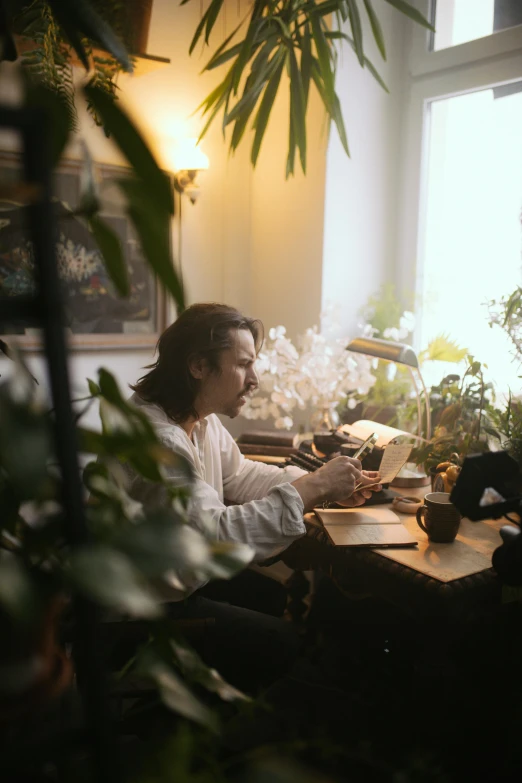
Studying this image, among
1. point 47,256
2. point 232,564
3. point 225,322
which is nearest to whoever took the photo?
point 47,256

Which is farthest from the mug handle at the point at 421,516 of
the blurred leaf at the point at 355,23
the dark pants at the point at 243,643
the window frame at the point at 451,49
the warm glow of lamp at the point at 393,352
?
the window frame at the point at 451,49

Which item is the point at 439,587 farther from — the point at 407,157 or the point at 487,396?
the point at 407,157

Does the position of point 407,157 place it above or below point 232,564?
above

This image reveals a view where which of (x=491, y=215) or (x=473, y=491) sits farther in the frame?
(x=491, y=215)

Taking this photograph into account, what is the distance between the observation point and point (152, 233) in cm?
45

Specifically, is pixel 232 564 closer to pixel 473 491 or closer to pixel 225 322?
pixel 473 491

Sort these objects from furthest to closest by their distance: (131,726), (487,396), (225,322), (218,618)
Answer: (487,396), (225,322), (218,618), (131,726)

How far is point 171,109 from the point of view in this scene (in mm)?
2918

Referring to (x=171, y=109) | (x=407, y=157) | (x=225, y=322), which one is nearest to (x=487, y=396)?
(x=225, y=322)

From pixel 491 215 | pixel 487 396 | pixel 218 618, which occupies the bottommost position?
pixel 218 618

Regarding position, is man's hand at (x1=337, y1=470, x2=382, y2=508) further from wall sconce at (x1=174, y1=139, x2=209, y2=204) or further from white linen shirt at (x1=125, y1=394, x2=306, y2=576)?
wall sconce at (x1=174, y1=139, x2=209, y2=204)

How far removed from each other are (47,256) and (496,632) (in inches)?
52.0

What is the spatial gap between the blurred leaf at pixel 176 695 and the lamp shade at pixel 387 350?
1.61 meters

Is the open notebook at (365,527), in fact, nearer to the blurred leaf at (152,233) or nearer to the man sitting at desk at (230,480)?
the man sitting at desk at (230,480)
